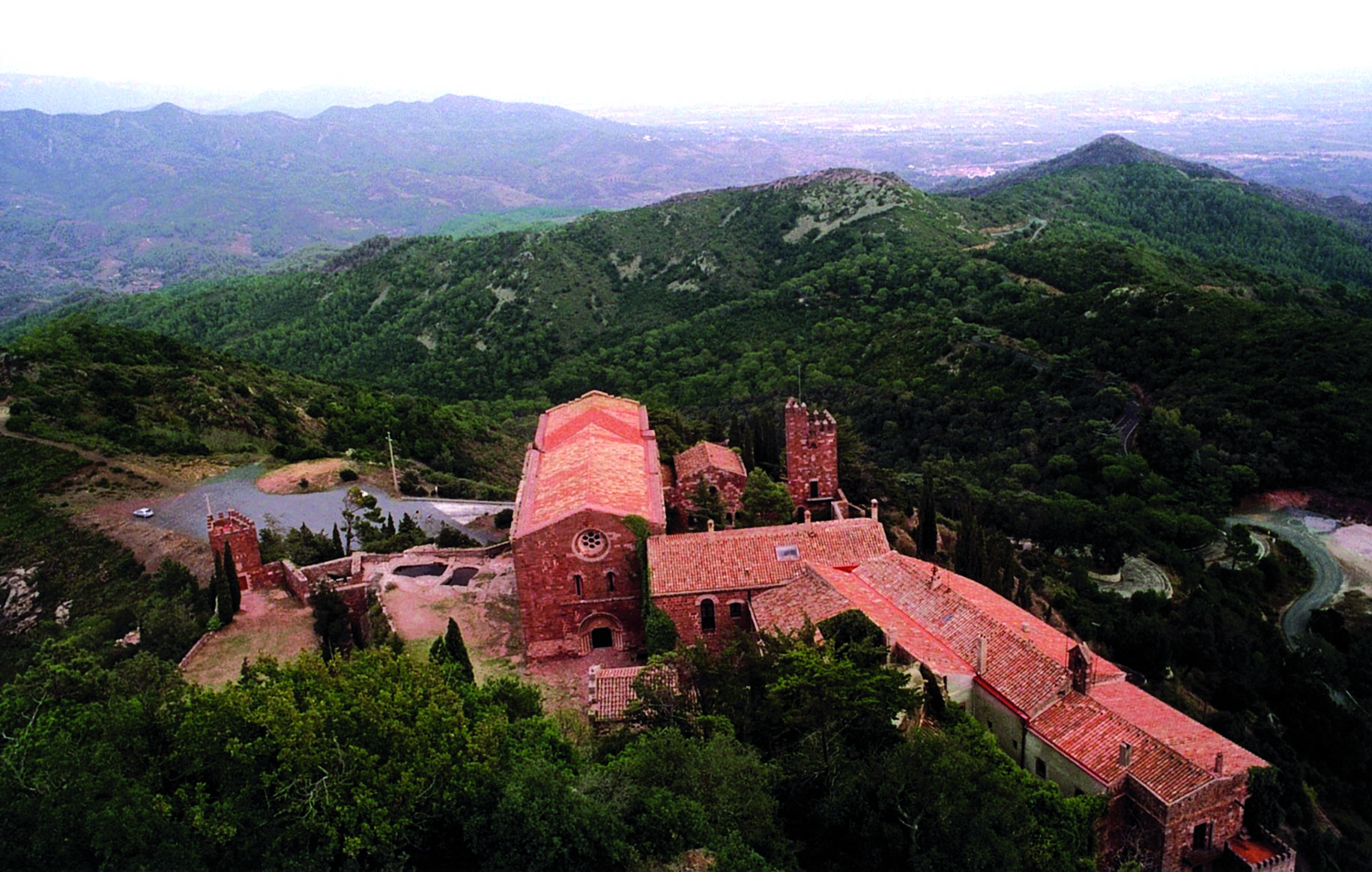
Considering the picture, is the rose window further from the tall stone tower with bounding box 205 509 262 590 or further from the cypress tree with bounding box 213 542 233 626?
the tall stone tower with bounding box 205 509 262 590

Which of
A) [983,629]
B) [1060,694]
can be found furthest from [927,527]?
[1060,694]

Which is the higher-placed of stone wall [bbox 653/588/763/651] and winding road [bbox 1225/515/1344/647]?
stone wall [bbox 653/588/763/651]

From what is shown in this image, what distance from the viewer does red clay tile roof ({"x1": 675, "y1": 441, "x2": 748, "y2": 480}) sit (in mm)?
35594

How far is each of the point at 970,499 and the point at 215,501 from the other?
119 feet

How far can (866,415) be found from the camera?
65.6 metres

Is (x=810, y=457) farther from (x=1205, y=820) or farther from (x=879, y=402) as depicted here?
(x=879, y=402)

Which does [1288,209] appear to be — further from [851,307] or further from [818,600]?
[818,600]

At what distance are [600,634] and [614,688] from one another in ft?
17.9

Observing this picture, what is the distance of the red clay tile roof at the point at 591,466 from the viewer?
29531mm

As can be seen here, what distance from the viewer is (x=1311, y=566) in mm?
44469

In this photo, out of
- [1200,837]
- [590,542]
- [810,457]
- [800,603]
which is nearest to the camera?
[1200,837]

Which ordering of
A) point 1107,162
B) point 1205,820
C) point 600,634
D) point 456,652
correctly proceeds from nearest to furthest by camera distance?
point 1205,820 → point 456,652 → point 600,634 → point 1107,162

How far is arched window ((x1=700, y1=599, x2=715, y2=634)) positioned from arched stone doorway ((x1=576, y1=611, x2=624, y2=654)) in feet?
10.5

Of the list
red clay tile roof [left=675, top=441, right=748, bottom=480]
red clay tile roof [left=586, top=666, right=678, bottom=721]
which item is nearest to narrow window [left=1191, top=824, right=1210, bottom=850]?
red clay tile roof [left=586, top=666, right=678, bottom=721]
